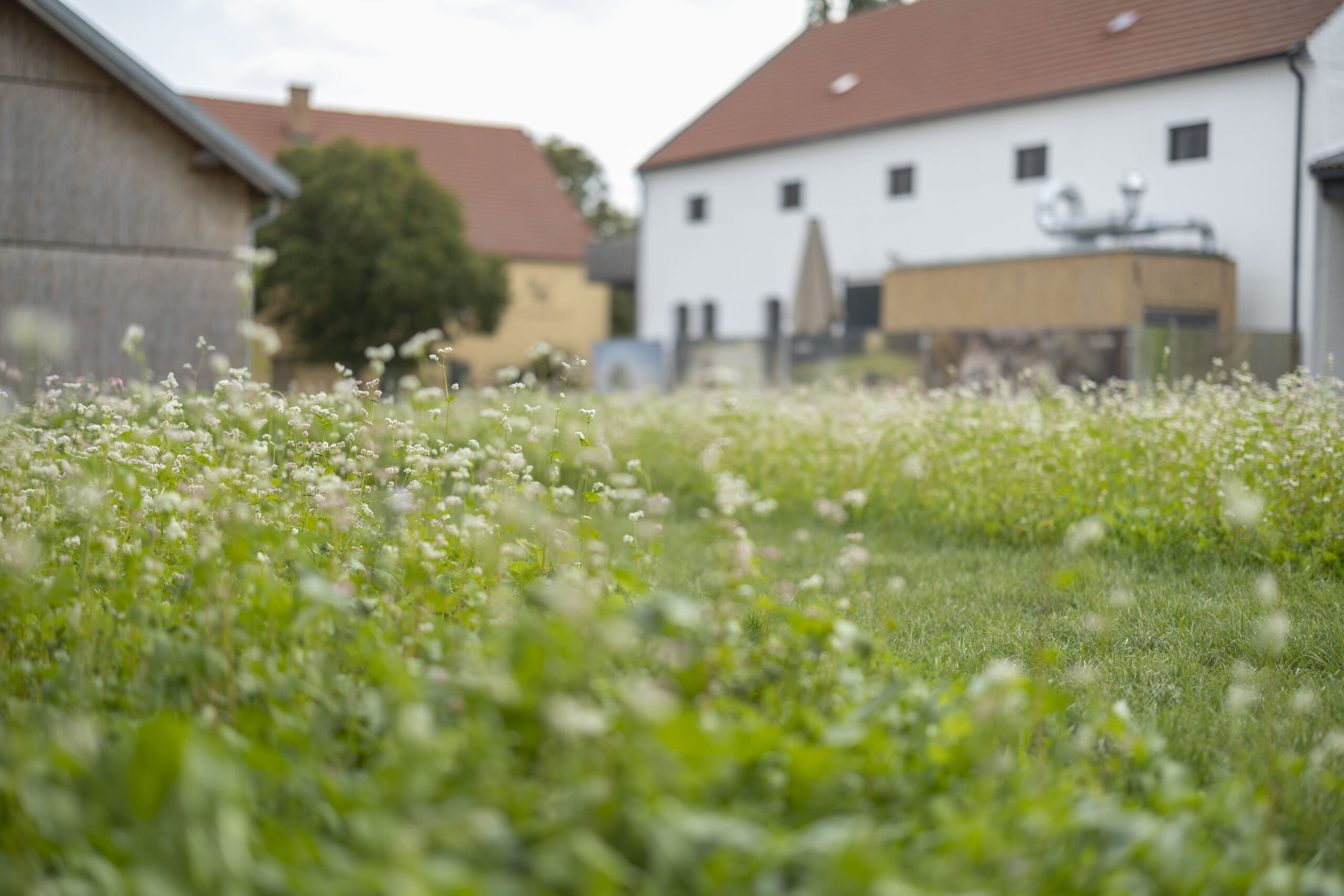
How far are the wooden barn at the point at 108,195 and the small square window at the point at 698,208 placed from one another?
734 inches

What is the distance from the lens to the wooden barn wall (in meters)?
14.8

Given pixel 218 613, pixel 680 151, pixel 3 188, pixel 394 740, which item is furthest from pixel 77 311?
pixel 680 151

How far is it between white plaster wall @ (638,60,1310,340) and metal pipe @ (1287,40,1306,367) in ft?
0.46

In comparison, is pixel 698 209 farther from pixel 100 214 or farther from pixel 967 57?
pixel 100 214

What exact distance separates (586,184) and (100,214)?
44.5 meters

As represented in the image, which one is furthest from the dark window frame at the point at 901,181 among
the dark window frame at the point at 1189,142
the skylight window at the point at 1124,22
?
the dark window frame at the point at 1189,142

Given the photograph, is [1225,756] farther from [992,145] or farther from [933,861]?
[992,145]

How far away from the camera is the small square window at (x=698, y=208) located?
109 feet

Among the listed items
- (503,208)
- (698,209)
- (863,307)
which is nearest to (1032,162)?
(863,307)

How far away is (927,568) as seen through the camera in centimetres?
708

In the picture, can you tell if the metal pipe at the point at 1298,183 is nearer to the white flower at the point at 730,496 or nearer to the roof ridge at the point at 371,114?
the white flower at the point at 730,496

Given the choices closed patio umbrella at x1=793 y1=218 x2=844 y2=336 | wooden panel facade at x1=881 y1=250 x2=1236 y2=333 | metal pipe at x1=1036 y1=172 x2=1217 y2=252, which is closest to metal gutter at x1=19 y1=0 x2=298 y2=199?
wooden panel facade at x1=881 y1=250 x2=1236 y2=333

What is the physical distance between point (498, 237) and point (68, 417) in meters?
36.4

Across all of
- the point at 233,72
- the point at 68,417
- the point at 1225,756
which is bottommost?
the point at 1225,756
